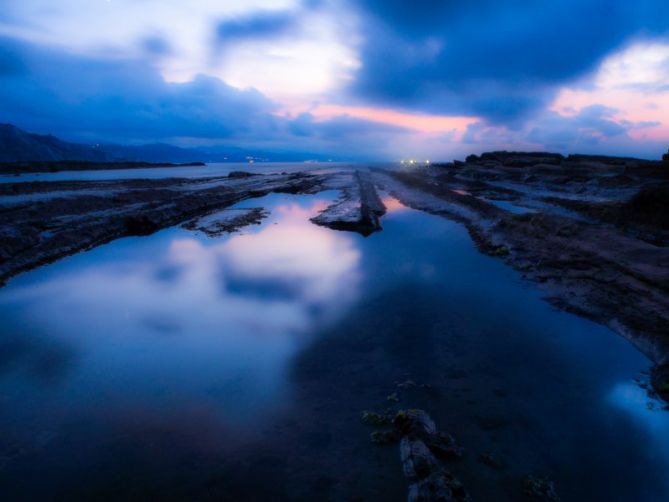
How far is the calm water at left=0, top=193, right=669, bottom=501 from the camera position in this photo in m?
5.14

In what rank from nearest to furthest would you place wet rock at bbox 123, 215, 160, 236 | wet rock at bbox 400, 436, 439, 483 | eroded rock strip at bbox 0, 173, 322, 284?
wet rock at bbox 400, 436, 439, 483
eroded rock strip at bbox 0, 173, 322, 284
wet rock at bbox 123, 215, 160, 236

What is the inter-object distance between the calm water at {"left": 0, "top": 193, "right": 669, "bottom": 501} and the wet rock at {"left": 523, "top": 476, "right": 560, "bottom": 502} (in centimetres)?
20

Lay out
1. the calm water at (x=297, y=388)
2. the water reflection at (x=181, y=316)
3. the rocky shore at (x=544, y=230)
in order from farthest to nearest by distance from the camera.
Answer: the rocky shore at (x=544, y=230)
the water reflection at (x=181, y=316)
the calm water at (x=297, y=388)

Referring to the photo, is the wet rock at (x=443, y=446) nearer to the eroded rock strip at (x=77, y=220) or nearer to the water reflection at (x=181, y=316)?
the water reflection at (x=181, y=316)

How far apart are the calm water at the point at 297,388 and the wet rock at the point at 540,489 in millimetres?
196

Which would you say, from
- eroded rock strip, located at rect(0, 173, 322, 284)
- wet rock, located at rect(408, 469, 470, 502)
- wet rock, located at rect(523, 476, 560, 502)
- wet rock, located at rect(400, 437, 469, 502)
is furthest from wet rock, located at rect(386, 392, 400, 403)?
eroded rock strip, located at rect(0, 173, 322, 284)

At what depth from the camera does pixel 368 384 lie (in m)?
7.51

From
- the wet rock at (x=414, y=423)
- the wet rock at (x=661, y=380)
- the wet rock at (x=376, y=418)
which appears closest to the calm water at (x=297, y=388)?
the wet rock at (x=376, y=418)

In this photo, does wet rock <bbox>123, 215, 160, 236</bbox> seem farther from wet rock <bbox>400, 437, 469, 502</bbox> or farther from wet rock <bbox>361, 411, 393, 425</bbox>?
wet rock <bbox>400, 437, 469, 502</bbox>

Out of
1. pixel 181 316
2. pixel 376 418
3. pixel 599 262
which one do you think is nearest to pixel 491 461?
pixel 376 418

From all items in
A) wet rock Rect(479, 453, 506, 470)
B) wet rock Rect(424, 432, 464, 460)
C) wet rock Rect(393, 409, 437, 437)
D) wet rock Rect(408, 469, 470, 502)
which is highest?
wet rock Rect(408, 469, 470, 502)

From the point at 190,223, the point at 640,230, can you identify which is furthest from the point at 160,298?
the point at 640,230

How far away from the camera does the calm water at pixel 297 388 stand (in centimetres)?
514

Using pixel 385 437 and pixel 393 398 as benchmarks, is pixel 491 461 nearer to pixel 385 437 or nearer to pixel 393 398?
pixel 385 437
